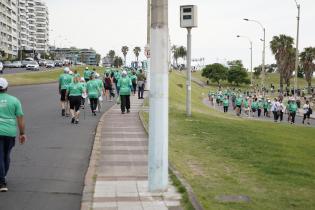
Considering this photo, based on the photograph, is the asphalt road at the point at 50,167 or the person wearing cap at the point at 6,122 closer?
the asphalt road at the point at 50,167

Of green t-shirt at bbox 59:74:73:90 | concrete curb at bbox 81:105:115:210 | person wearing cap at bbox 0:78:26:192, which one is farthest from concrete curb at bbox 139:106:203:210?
green t-shirt at bbox 59:74:73:90

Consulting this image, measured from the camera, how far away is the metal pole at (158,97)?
807cm

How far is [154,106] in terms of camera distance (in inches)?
324

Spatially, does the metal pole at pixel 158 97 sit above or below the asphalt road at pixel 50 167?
above

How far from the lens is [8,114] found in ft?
26.7

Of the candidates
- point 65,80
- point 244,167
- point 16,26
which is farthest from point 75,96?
point 16,26

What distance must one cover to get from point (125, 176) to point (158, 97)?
187 cm

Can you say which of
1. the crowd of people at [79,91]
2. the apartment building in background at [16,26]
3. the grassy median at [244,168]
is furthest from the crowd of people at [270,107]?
the apartment building in background at [16,26]

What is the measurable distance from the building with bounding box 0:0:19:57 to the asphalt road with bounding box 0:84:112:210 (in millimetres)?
110386

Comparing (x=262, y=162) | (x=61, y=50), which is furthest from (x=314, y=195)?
(x=61, y=50)

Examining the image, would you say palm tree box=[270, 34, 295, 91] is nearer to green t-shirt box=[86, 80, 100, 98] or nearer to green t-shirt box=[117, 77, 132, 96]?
green t-shirt box=[117, 77, 132, 96]

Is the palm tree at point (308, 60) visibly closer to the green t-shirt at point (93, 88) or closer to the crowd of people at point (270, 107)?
the crowd of people at point (270, 107)

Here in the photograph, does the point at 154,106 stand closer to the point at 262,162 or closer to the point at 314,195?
the point at 314,195

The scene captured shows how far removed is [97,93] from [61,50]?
182868 mm
